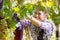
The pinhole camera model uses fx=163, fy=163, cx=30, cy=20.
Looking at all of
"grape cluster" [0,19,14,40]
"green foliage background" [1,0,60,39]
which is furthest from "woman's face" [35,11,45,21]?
"grape cluster" [0,19,14,40]

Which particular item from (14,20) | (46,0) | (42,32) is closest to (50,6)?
(46,0)

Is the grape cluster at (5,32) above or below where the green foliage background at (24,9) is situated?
below

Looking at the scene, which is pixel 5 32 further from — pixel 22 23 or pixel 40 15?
pixel 40 15

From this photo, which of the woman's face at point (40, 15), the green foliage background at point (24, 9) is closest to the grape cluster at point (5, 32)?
the green foliage background at point (24, 9)

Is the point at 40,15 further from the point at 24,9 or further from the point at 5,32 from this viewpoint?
the point at 5,32

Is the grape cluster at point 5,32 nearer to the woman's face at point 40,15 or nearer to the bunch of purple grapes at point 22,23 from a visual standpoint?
the bunch of purple grapes at point 22,23

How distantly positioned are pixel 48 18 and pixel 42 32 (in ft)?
0.46

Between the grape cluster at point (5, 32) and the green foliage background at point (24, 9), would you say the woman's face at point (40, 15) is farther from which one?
the grape cluster at point (5, 32)

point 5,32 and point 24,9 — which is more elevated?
point 24,9

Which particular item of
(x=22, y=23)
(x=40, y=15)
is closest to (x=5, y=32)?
(x=22, y=23)

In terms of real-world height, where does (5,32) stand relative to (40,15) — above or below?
below

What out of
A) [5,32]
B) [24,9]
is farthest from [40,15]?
[5,32]

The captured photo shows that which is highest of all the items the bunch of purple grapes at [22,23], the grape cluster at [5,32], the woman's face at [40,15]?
the woman's face at [40,15]

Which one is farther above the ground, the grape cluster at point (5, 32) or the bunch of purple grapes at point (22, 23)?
the bunch of purple grapes at point (22, 23)
